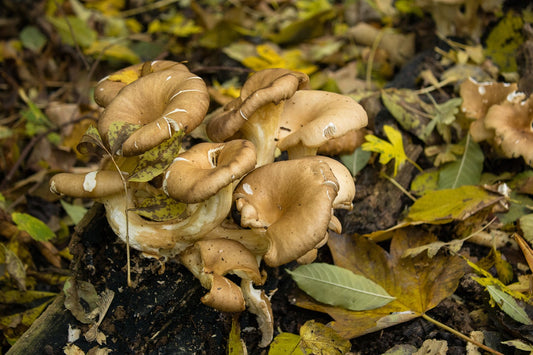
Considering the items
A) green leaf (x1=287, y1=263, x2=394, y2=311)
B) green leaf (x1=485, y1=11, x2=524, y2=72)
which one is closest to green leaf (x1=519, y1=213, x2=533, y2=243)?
green leaf (x1=287, y1=263, x2=394, y2=311)

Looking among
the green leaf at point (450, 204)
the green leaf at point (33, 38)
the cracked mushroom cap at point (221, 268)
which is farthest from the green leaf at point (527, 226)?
the green leaf at point (33, 38)

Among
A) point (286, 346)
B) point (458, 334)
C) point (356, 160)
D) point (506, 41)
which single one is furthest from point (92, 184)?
point (506, 41)

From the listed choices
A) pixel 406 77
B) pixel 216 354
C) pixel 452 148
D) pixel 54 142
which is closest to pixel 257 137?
pixel 216 354

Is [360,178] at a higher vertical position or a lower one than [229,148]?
lower

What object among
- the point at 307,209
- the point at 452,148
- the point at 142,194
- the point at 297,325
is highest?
the point at 307,209

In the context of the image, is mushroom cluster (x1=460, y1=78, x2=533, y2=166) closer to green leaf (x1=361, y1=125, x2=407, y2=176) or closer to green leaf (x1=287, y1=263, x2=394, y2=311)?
green leaf (x1=361, y1=125, x2=407, y2=176)

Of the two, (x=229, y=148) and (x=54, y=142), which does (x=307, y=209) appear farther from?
(x=54, y=142)
